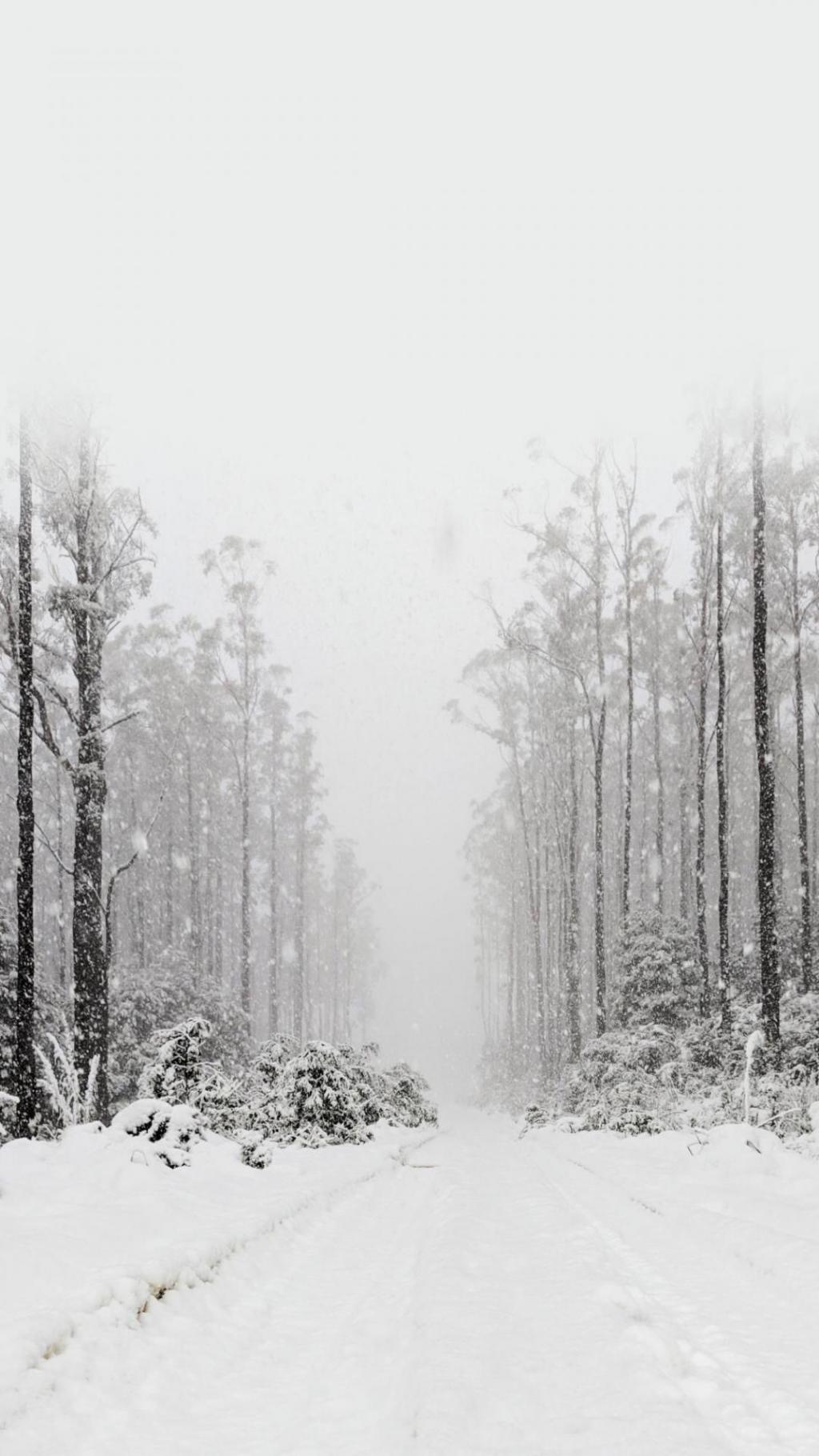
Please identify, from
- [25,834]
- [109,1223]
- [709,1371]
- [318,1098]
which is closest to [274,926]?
[318,1098]

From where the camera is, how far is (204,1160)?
24.1 feet

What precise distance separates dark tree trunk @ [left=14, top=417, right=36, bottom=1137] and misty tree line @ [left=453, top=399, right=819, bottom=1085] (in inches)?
398

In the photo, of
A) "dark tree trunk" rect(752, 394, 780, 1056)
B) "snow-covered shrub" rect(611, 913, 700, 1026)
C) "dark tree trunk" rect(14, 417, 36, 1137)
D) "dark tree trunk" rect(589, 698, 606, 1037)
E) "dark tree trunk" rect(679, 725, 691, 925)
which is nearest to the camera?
"dark tree trunk" rect(14, 417, 36, 1137)

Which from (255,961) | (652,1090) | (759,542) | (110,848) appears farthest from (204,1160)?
(255,961)

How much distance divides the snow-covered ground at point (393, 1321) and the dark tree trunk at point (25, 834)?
4.10 meters

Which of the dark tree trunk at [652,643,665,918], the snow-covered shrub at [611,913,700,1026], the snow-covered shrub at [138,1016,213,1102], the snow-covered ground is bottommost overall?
the snow-covered shrub at [611,913,700,1026]

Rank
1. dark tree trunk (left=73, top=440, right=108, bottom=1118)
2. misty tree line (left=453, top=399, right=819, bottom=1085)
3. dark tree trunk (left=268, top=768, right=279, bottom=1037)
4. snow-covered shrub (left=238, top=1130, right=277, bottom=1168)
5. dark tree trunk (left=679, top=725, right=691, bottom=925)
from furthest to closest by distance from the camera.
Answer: dark tree trunk (left=268, top=768, right=279, bottom=1037)
dark tree trunk (left=679, top=725, right=691, bottom=925)
misty tree line (left=453, top=399, right=819, bottom=1085)
dark tree trunk (left=73, top=440, right=108, bottom=1118)
snow-covered shrub (left=238, top=1130, right=277, bottom=1168)

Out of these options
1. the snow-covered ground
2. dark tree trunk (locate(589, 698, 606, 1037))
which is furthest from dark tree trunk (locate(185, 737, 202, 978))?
the snow-covered ground

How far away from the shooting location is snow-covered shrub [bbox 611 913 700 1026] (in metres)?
19.6

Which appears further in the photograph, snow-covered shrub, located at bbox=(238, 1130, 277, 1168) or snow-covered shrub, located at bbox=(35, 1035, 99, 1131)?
snow-covered shrub, located at bbox=(35, 1035, 99, 1131)

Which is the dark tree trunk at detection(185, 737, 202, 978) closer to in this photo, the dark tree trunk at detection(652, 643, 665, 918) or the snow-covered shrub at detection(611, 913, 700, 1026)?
the snow-covered shrub at detection(611, 913, 700, 1026)

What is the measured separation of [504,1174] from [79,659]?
955cm

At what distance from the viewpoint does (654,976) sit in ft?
65.3

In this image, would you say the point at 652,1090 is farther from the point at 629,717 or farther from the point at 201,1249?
the point at 201,1249
